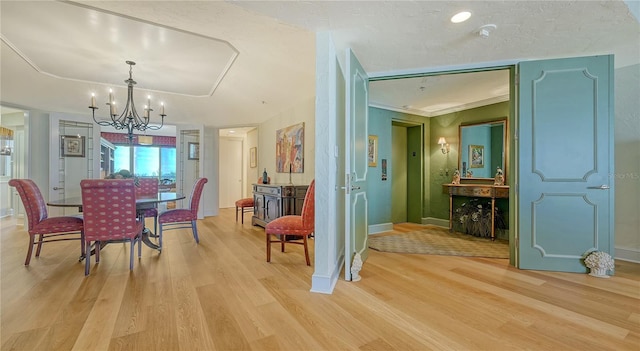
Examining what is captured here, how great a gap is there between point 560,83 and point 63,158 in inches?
306

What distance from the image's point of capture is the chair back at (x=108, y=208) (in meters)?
2.58

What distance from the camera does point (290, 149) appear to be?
495 cm

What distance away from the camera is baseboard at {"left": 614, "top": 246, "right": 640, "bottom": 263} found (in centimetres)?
300

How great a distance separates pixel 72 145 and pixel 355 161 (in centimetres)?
578

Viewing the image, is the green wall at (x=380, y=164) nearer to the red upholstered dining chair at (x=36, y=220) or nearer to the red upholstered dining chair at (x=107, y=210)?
the red upholstered dining chair at (x=107, y=210)

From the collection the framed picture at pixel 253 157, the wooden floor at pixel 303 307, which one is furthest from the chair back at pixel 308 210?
the framed picture at pixel 253 157

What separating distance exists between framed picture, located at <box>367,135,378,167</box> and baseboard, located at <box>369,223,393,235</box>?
3.61 feet

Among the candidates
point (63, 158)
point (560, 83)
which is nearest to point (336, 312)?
point (560, 83)

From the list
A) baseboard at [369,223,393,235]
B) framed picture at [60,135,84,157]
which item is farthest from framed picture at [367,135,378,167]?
framed picture at [60,135,84,157]

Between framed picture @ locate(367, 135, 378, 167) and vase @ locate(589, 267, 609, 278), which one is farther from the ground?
framed picture @ locate(367, 135, 378, 167)

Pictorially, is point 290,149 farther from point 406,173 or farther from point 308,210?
point 406,173

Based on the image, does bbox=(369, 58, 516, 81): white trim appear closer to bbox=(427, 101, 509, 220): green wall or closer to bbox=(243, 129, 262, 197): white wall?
bbox=(427, 101, 509, 220): green wall

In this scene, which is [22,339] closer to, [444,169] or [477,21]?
[477,21]

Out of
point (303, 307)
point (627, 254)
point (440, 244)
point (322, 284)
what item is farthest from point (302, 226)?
point (627, 254)
